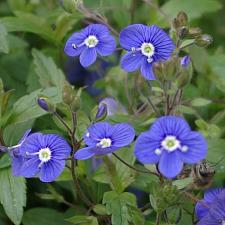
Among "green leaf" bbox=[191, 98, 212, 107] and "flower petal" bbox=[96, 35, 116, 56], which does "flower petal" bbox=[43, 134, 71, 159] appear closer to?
"flower petal" bbox=[96, 35, 116, 56]

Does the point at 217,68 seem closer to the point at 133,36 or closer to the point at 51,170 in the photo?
the point at 133,36

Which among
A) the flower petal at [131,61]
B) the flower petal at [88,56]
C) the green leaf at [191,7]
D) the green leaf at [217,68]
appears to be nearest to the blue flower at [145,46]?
the flower petal at [131,61]

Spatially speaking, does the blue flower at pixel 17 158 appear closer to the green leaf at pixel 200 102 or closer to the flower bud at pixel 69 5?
the flower bud at pixel 69 5

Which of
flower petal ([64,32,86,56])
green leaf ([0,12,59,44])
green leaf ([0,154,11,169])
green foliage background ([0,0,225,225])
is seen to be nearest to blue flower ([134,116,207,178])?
green foliage background ([0,0,225,225])

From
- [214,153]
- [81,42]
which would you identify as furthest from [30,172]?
[214,153]

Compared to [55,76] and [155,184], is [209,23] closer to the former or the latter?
[55,76]

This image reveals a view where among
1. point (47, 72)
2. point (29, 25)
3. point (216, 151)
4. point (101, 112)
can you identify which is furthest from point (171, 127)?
point (29, 25)
